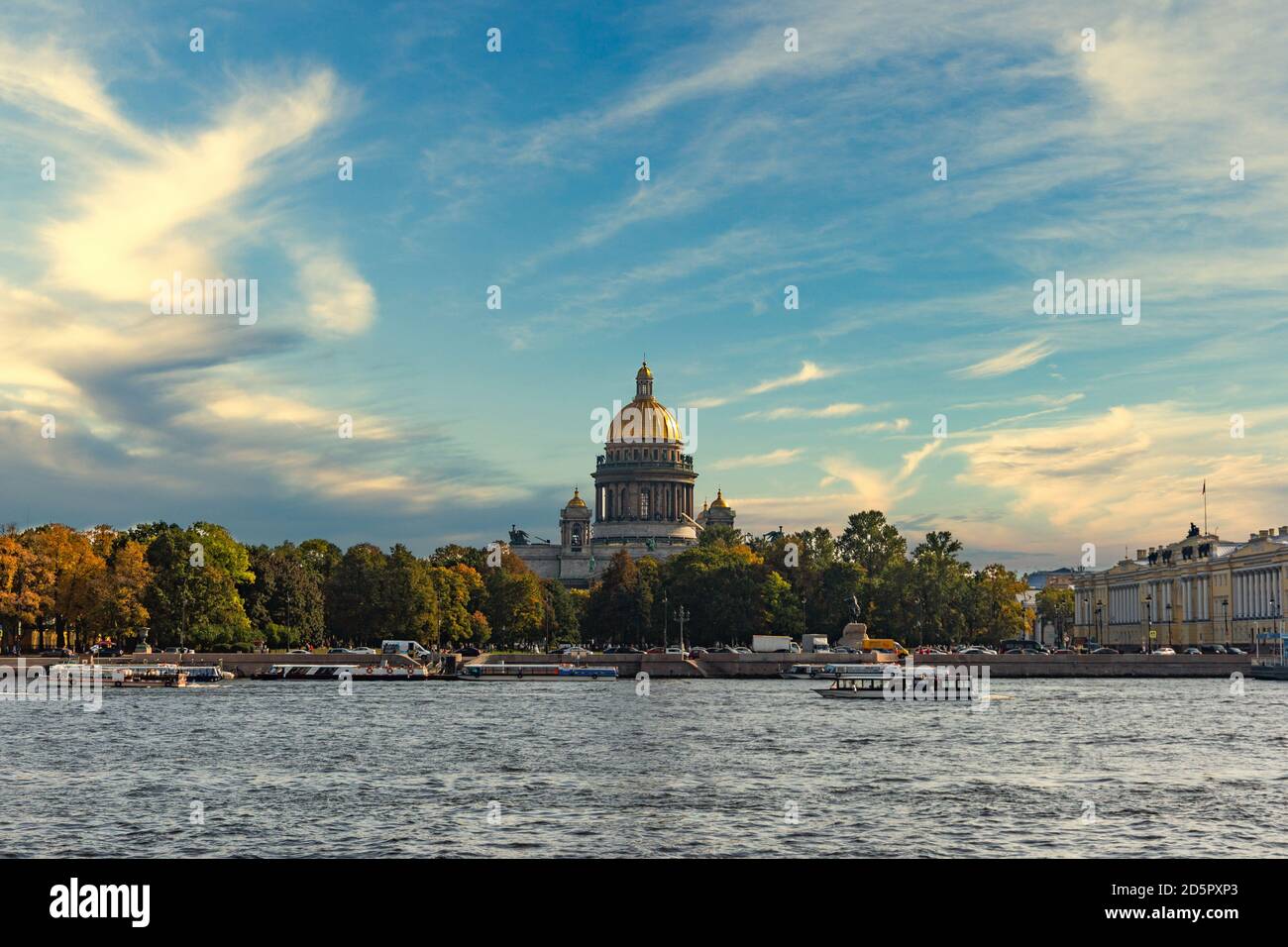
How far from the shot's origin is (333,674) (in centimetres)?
11338

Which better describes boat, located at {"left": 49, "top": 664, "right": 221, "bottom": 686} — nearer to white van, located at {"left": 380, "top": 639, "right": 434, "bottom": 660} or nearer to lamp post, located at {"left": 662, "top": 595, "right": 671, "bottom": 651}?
white van, located at {"left": 380, "top": 639, "right": 434, "bottom": 660}

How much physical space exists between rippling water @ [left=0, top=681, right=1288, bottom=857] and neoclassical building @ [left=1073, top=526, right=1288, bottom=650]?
79.6 m

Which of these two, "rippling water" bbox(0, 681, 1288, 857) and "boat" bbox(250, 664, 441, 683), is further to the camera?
"boat" bbox(250, 664, 441, 683)

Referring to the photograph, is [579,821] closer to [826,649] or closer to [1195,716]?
[1195,716]

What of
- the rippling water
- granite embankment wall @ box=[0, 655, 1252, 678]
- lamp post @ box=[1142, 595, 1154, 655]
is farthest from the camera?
lamp post @ box=[1142, 595, 1154, 655]

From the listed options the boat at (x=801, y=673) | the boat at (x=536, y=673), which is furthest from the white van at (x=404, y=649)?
the boat at (x=801, y=673)

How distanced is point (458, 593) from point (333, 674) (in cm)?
3172

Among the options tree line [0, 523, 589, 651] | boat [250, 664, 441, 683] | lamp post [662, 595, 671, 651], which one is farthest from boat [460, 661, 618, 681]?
lamp post [662, 595, 671, 651]

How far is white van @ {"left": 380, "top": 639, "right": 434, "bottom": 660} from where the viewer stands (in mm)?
124000

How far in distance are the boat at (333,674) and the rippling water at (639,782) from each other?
3665 cm
